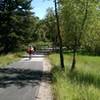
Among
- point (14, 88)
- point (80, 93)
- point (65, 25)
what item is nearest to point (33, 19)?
point (65, 25)

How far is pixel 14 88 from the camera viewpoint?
746 inches

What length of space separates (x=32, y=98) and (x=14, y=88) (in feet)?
11.0

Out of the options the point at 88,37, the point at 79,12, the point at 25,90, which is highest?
the point at 79,12

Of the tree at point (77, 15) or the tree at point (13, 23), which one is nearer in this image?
the tree at point (77, 15)

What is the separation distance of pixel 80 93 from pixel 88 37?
18.6 meters

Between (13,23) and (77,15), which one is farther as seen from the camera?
(13,23)

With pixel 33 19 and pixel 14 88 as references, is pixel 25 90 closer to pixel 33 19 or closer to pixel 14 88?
pixel 14 88

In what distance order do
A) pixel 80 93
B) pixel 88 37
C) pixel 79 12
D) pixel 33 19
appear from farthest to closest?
1. pixel 33 19
2. pixel 88 37
3. pixel 79 12
4. pixel 80 93

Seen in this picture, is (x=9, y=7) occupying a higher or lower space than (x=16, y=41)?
higher

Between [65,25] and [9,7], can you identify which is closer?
[65,25]

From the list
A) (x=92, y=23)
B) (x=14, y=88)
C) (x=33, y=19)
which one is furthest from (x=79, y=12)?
(x=33, y=19)

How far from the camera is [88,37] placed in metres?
32.6

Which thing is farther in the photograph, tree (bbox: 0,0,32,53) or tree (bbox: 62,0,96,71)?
tree (bbox: 0,0,32,53)

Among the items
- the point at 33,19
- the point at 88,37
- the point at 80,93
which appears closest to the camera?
the point at 80,93
